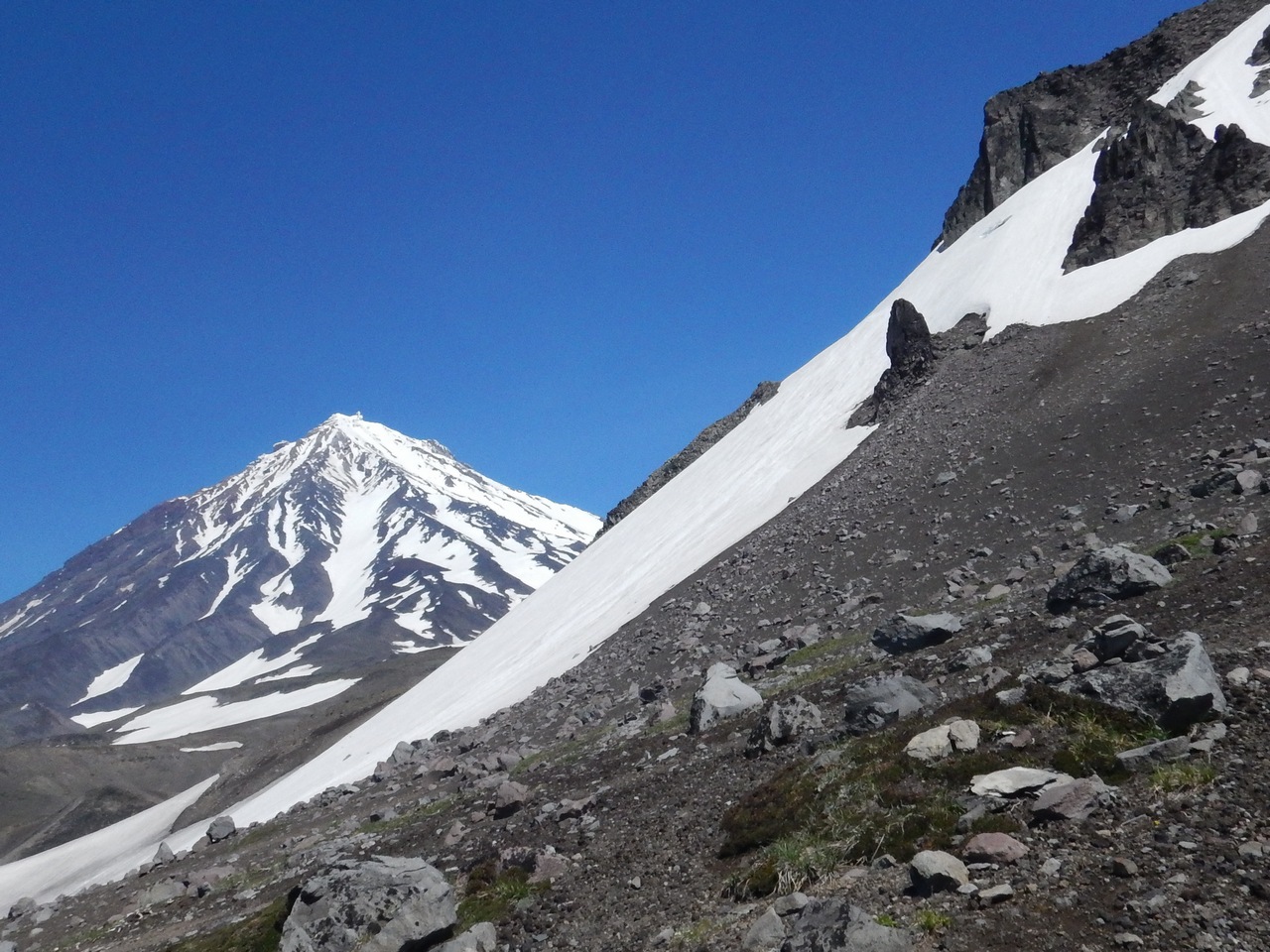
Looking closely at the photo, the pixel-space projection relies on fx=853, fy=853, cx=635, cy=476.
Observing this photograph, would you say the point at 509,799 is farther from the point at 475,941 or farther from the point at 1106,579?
the point at 1106,579

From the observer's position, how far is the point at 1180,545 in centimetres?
1789

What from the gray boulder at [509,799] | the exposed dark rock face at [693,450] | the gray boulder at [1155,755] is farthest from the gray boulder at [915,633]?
the exposed dark rock face at [693,450]

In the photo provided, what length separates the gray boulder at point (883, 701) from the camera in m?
13.8

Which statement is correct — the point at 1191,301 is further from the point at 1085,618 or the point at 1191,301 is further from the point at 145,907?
the point at 145,907

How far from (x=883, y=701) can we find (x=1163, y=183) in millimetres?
49932

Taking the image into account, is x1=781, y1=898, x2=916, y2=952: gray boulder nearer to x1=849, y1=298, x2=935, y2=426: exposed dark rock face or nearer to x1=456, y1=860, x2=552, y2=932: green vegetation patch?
x1=456, y1=860, x2=552, y2=932: green vegetation patch

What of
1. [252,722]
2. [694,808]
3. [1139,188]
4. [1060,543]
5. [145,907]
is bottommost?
[1060,543]

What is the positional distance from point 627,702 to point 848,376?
38.5m

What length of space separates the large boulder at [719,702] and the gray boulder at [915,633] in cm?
329

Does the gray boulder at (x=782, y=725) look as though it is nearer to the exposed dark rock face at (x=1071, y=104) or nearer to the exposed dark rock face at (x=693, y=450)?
the exposed dark rock face at (x=693, y=450)

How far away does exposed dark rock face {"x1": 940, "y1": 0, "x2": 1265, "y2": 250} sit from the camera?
66.5m

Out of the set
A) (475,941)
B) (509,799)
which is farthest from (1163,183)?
(475,941)

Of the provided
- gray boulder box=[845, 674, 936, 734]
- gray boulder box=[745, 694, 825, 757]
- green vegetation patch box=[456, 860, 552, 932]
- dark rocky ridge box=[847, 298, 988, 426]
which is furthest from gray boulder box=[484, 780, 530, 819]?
dark rocky ridge box=[847, 298, 988, 426]

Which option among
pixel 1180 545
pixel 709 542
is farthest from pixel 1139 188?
pixel 1180 545
